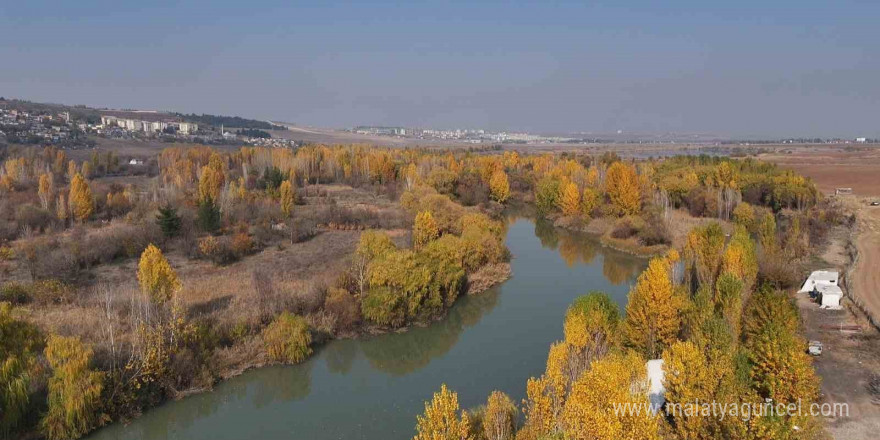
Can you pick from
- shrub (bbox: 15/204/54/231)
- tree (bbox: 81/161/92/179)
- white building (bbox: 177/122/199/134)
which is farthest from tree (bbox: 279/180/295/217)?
white building (bbox: 177/122/199/134)

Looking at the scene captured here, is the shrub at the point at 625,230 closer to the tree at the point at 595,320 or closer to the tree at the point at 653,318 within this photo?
the tree at the point at 653,318

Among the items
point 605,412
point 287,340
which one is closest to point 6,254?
point 287,340

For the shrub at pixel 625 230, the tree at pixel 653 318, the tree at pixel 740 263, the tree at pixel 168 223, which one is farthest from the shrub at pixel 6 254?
the shrub at pixel 625 230

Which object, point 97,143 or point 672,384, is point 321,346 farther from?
point 97,143

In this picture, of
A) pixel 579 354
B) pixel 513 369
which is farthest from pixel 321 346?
pixel 579 354

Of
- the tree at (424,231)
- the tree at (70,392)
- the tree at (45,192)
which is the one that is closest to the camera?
the tree at (70,392)
